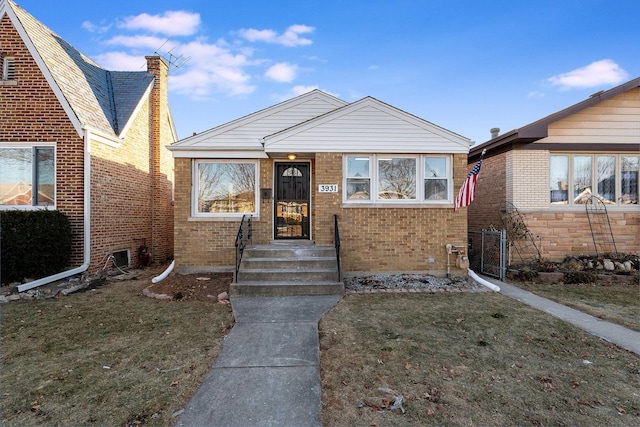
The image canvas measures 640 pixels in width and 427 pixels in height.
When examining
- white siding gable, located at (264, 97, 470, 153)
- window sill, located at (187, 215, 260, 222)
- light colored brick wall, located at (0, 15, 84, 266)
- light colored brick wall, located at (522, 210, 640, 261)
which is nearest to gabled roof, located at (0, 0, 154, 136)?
light colored brick wall, located at (0, 15, 84, 266)

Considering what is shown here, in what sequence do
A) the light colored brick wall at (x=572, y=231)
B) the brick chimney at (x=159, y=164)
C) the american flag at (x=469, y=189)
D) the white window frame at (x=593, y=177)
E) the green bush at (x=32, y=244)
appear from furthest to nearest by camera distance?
the brick chimney at (x=159, y=164)
the white window frame at (x=593, y=177)
the light colored brick wall at (x=572, y=231)
the american flag at (x=469, y=189)
the green bush at (x=32, y=244)

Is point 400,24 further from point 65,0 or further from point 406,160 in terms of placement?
point 65,0

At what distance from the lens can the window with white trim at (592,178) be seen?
30.4 feet

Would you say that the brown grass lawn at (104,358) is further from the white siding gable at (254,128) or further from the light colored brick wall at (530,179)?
the light colored brick wall at (530,179)

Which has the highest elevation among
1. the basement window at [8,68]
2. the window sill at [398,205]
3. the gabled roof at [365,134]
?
→ the basement window at [8,68]

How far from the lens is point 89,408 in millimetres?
2598

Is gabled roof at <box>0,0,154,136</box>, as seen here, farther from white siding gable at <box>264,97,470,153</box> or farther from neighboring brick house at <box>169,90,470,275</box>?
white siding gable at <box>264,97,470,153</box>

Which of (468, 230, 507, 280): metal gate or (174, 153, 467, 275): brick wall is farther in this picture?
(468, 230, 507, 280): metal gate

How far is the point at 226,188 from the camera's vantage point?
843cm

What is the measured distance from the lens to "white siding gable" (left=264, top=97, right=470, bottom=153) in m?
7.74

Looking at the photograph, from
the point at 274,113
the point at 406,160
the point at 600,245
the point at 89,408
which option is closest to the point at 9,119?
the point at 274,113

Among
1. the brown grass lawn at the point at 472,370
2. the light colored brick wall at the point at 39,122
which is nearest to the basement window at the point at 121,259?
the light colored brick wall at the point at 39,122

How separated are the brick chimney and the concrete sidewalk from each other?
36.9 ft

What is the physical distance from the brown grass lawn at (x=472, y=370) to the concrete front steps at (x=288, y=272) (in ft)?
3.89
